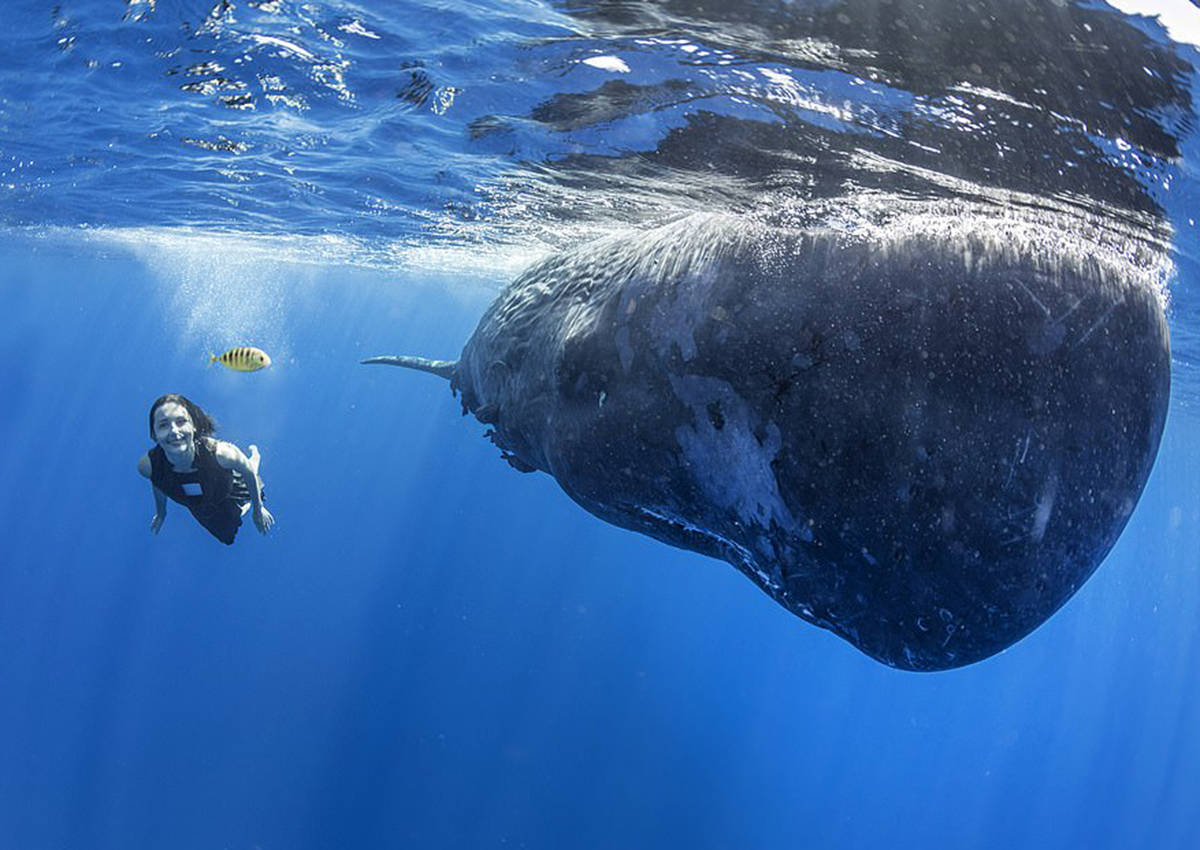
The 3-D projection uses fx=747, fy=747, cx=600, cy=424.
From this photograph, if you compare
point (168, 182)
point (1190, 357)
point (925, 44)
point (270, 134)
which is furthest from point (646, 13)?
point (1190, 357)

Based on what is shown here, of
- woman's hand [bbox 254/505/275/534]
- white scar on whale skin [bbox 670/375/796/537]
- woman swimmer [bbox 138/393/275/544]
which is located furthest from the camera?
woman's hand [bbox 254/505/275/534]

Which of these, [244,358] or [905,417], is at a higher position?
[905,417]

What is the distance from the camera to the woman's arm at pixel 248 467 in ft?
32.6

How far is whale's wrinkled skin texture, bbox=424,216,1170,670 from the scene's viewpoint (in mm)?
3418

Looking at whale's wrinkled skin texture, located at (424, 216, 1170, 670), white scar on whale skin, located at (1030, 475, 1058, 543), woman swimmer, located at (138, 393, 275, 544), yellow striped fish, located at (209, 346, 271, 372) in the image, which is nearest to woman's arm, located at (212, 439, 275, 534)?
woman swimmer, located at (138, 393, 275, 544)

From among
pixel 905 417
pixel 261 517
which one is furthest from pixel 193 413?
pixel 905 417

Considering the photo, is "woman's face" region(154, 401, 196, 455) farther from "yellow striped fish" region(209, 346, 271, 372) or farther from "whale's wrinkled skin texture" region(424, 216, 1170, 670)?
"whale's wrinkled skin texture" region(424, 216, 1170, 670)

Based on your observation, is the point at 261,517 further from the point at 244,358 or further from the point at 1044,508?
the point at 1044,508

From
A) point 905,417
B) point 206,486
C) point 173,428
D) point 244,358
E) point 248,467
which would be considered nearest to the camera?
point 905,417

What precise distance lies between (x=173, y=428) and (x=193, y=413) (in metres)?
0.54

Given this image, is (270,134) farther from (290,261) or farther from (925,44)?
(290,261)

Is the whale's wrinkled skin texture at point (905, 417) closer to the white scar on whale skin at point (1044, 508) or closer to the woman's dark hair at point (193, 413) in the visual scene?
the white scar on whale skin at point (1044, 508)

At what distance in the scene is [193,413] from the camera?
988 cm

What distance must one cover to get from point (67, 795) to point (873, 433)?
140ft
